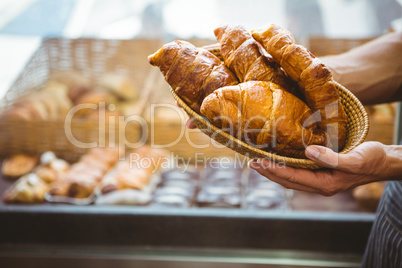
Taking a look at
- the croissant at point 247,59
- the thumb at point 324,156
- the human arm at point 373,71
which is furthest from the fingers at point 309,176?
the human arm at point 373,71

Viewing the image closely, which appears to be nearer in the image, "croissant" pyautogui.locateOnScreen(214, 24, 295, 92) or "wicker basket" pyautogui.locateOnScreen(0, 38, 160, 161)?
"croissant" pyautogui.locateOnScreen(214, 24, 295, 92)

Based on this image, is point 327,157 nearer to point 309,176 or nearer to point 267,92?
point 309,176

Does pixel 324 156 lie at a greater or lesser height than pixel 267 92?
lesser

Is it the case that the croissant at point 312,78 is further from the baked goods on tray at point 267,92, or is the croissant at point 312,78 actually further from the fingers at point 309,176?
the fingers at point 309,176

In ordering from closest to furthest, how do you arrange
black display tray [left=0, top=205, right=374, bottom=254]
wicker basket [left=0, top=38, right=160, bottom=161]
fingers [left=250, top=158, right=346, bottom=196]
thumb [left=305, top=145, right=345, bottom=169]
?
1. thumb [left=305, top=145, right=345, bottom=169]
2. fingers [left=250, top=158, right=346, bottom=196]
3. black display tray [left=0, top=205, right=374, bottom=254]
4. wicker basket [left=0, top=38, right=160, bottom=161]

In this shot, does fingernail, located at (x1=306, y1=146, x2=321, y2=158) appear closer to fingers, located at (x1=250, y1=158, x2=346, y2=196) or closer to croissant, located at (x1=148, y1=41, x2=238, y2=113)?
fingers, located at (x1=250, y1=158, x2=346, y2=196)

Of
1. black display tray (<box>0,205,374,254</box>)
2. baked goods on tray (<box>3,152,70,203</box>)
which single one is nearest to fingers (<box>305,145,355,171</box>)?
black display tray (<box>0,205,374,254</box>)

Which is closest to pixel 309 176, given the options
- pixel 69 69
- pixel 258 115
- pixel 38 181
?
pixel 258 115
